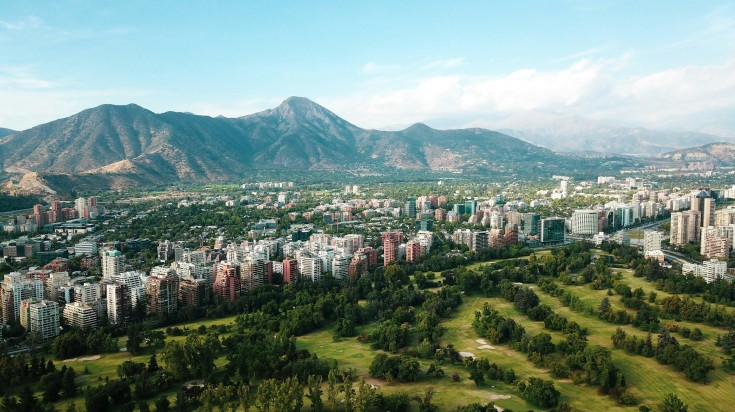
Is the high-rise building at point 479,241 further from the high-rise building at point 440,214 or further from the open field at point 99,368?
the open field at point 99,368

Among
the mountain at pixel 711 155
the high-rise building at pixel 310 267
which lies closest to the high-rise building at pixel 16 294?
the high-rise building at pixel 310 267

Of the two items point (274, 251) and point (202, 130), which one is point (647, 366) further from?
point (202, 130)

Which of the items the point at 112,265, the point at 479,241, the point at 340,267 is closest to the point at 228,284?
the point at 340,267

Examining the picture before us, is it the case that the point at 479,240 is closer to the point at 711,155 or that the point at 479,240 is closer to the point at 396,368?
the point at 396,368

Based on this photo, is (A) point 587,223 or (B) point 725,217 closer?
(B) point 725,217

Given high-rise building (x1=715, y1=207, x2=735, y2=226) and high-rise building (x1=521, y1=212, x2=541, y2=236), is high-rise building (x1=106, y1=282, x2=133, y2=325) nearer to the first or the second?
high-rise building (x1=521, y1=212, x2=541, y2=236)

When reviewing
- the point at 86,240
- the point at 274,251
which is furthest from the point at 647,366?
the point at 86,240

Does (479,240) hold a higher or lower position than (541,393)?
higher
